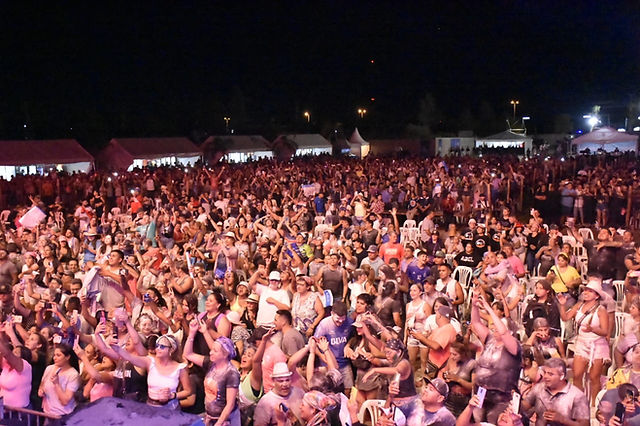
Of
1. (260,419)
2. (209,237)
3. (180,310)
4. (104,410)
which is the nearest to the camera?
(104,410)

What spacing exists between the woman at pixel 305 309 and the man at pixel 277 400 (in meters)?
2.12

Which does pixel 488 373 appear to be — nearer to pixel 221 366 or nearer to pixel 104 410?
pixel 221 366

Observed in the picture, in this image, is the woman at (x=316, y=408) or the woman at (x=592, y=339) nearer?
the woman at (x=316, y=408)

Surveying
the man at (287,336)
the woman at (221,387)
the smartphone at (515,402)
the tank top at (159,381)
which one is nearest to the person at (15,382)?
the tank top at (159,381)

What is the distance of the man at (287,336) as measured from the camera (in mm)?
5211

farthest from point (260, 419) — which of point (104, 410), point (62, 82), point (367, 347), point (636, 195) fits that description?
point (62, 82)

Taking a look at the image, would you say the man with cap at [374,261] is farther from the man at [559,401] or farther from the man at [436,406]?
the man at [436,406]

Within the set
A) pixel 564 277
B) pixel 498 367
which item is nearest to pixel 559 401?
pixel 498 367

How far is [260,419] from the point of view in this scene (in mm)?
4113

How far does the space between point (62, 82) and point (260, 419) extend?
313ft

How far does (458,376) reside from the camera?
4996mm

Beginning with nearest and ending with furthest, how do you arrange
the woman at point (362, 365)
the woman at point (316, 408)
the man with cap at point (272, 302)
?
the woman at point (316, 408)
the woman at point (362, 365)
the man with cap at point (272, 302)

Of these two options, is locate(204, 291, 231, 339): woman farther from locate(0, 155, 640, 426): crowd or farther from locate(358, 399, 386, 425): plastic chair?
locate(358, 399, 386, 425): plastic chair

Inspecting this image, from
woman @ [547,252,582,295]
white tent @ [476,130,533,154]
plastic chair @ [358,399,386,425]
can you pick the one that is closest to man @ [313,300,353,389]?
plastic chair @ [358,399,386,425]
